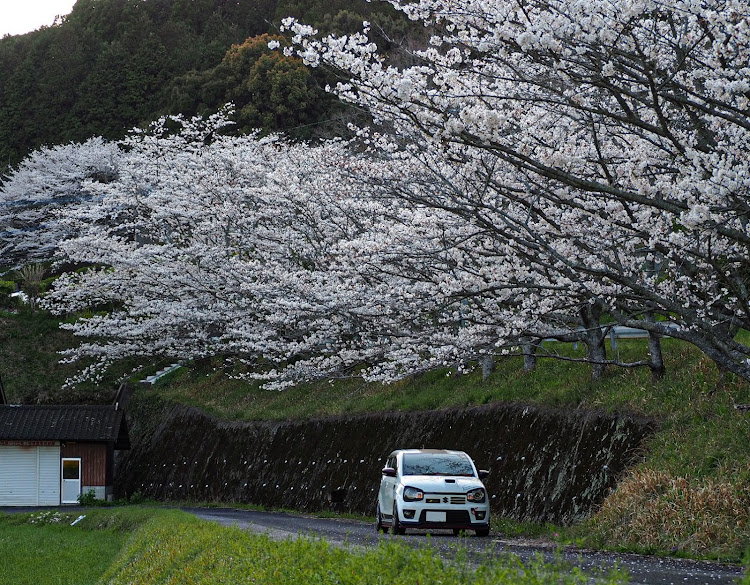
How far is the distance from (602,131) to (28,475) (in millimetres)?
29148

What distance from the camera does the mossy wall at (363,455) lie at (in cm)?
1523

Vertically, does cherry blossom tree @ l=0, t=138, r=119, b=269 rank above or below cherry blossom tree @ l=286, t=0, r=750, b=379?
above

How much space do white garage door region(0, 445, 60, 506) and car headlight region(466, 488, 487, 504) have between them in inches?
1002

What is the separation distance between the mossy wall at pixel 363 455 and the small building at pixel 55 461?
1.49 meters

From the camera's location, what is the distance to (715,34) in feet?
26.9

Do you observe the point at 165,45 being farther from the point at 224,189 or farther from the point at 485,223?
the point at 485,223

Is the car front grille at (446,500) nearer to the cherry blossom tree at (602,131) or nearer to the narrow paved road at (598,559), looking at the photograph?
the narrow paved road at (598,559)

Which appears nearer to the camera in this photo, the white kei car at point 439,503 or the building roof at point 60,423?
the white kei car at point 439,503

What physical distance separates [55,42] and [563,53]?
209 feet

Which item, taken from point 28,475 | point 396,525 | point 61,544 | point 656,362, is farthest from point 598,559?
point 28,475

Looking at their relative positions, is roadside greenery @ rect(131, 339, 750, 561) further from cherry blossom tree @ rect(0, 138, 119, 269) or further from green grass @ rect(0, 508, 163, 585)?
cherry blossom tree @ rect(0, 138, 119, 269)

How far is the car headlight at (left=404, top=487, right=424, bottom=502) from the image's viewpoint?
13648 mm

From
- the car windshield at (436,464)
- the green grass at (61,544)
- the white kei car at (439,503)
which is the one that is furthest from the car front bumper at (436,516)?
the green grass at (61,544)

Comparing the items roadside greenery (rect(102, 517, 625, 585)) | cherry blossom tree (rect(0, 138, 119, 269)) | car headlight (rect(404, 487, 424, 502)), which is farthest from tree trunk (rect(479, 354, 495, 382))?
cherry blossom tree (rect(0, 138, 119, 269))
